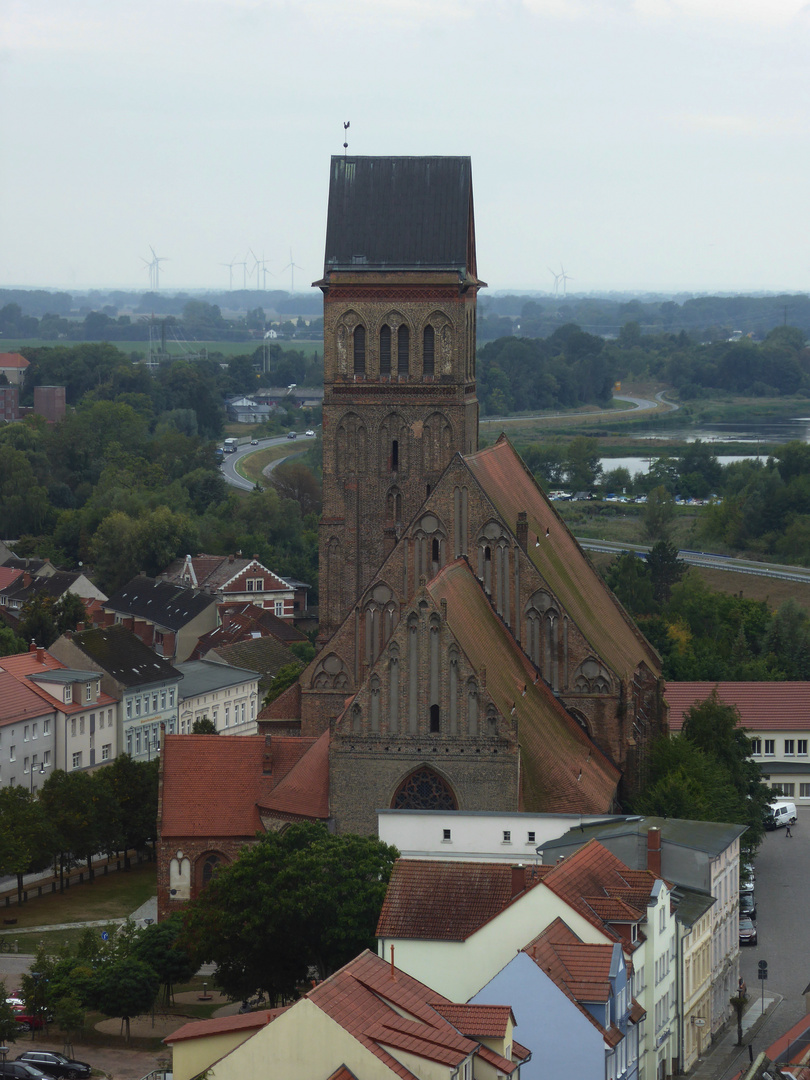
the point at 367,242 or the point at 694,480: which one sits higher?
the point at 367,242

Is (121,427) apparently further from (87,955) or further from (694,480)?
(87,955)

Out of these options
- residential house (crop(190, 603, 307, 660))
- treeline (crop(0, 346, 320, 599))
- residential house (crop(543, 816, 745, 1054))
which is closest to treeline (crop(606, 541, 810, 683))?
residential house (crop(190, 603, 307, 660))

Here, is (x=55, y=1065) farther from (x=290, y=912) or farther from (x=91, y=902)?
(x=91, y=902)

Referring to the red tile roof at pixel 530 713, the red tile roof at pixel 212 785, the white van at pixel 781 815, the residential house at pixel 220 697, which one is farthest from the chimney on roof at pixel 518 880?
the residential house at pixel 220 697

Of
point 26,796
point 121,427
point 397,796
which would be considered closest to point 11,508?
point 121,427

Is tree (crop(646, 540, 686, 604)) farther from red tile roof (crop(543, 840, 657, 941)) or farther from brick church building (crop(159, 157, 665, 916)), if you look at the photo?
red tile roof (crop(543, 840, 657, 941))
